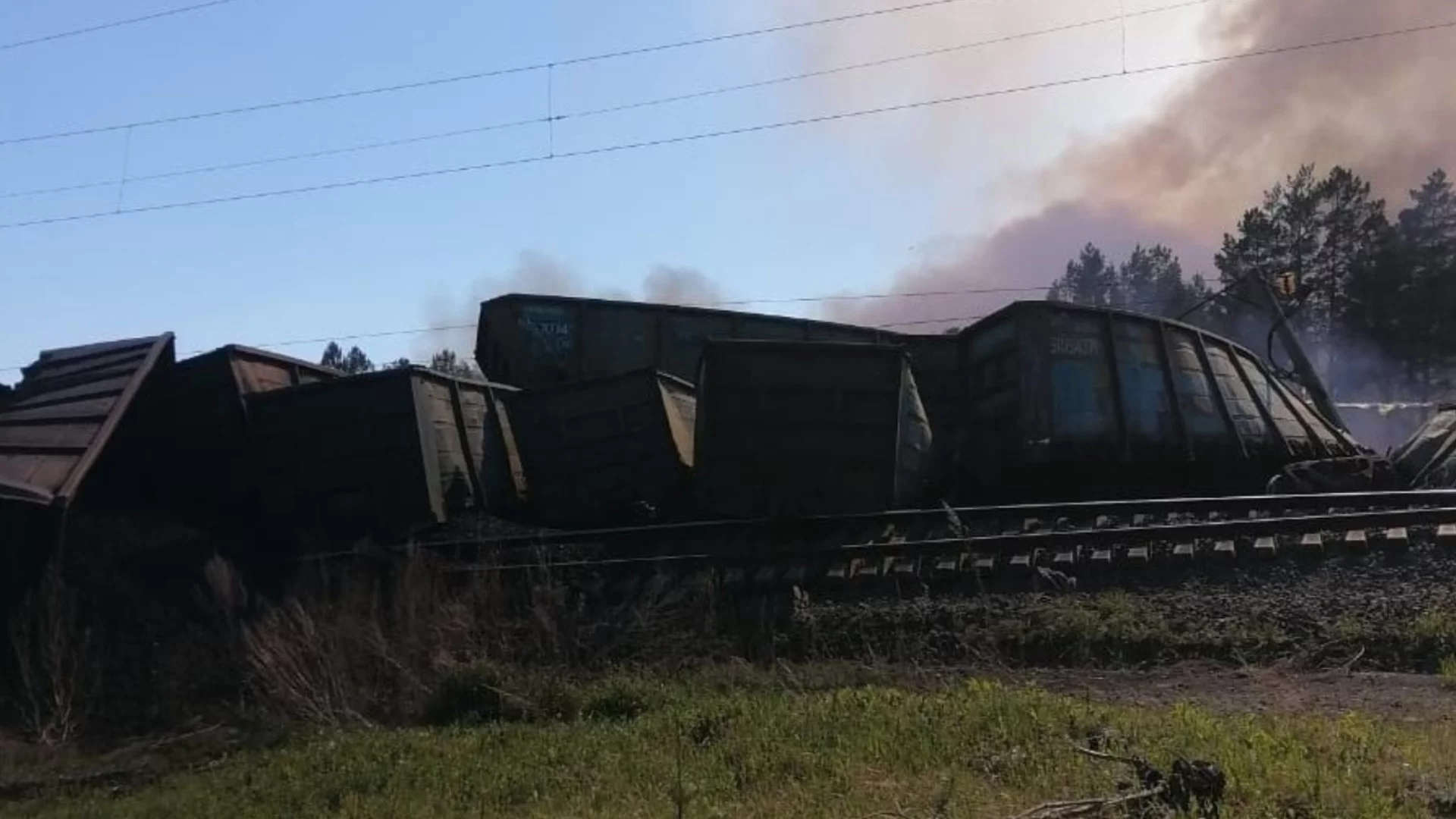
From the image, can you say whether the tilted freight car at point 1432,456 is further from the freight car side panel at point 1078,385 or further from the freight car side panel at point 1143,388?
the freight car side panel at point 1078,385

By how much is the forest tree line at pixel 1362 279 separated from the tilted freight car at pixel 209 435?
3652 centimetres

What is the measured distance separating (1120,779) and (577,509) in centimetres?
942

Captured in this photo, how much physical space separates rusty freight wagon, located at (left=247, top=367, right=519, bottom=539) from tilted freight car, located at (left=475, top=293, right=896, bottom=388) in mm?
4102

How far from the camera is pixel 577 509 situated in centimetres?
1416

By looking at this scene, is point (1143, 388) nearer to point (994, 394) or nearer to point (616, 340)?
point (994, 394)

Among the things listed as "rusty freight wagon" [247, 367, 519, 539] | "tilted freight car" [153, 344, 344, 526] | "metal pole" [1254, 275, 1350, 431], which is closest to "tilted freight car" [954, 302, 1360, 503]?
"metal pole" [1254, 275, 1350, 431]

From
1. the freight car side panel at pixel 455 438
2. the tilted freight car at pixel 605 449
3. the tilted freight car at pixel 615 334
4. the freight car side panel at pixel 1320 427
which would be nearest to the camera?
the freight car side panel at pixel 455 438

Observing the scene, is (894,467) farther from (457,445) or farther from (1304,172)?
(1304,172)

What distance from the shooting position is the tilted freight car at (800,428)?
475 inches

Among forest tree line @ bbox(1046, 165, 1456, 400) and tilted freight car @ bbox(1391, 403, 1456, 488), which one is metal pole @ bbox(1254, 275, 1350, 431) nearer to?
tilted freight car @ bbox(1391, 403, 1456, 488)

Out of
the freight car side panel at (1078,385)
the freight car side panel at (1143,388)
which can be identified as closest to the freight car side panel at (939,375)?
the freight car side panel at (1078,385)

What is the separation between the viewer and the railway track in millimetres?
10234

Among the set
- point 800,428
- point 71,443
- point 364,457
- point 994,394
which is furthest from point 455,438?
point 994,394

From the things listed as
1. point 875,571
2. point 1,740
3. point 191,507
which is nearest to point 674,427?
point 875,571
